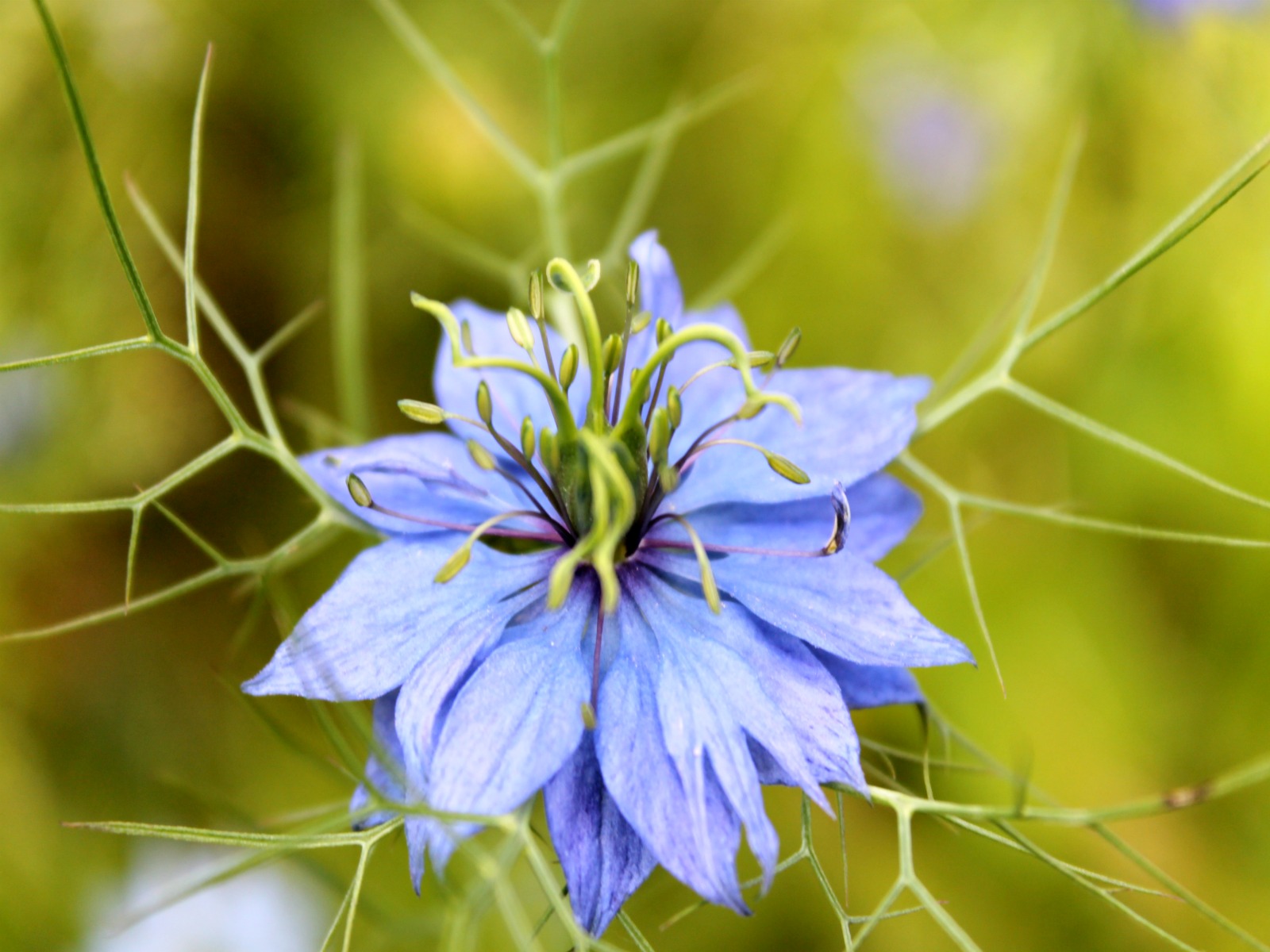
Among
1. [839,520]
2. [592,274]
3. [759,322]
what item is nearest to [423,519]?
[592,274]

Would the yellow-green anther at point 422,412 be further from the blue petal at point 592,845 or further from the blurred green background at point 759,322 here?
the blurred green background at point 759,322

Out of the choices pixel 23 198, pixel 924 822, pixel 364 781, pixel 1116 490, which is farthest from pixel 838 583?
pixel 23 198

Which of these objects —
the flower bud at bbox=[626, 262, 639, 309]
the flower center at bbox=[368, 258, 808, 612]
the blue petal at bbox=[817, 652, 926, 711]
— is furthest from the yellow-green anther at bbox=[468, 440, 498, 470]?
the blue petal at bbox=[817, 652, 926, 711]

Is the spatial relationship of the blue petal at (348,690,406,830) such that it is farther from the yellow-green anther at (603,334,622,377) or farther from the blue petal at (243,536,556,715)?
the yellow-green anther at (603,334,622,377)

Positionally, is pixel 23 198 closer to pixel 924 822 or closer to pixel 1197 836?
pixel 924 822

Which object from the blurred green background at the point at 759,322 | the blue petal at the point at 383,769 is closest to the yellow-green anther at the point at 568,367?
the blue petal at the point at 383,769

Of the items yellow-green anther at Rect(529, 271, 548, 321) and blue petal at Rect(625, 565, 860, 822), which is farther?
yellow-green anther at Rect(529, 271, 548, 321)
